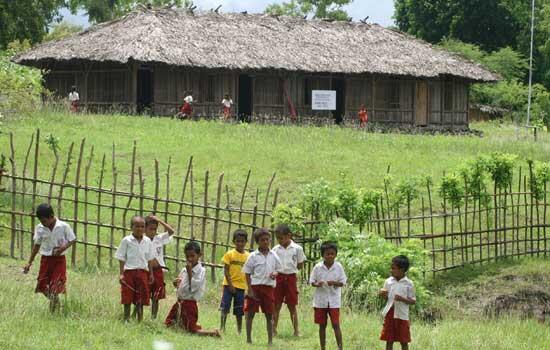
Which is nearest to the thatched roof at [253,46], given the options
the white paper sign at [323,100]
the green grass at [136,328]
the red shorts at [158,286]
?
the white paper sign at [323,100]

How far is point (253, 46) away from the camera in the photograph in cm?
2950

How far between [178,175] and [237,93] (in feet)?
38.9

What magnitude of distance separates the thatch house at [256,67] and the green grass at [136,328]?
631 inches

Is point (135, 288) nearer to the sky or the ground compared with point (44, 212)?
nearer to the ground

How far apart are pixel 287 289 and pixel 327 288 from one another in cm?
90

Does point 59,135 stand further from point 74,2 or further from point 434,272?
point 74,2

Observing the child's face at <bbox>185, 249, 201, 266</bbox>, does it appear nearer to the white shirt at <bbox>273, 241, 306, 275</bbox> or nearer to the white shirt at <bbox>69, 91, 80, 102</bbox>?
the white shirt at <bbox>273, 241, 306, 275</bbox>

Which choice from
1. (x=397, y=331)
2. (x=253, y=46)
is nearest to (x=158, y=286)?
(x=397, y=331)

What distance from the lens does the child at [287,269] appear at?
975cm

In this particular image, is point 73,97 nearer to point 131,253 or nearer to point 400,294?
point 131,253

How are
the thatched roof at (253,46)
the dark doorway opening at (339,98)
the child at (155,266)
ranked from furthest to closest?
the dark doorway opening at (339,98)
the thatched roof at (253,46)
the child at (155,266)

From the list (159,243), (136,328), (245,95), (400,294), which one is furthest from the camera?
(245,95)

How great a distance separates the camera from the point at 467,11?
48.6m

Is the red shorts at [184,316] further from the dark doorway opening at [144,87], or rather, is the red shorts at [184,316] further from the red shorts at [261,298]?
the dark doorway opening at [144,87]
